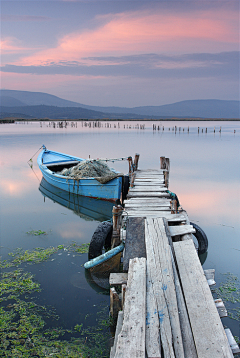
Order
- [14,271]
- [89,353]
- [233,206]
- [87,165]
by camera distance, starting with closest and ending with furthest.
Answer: [89,353] < [14,271] < [233,206] < [87,165]

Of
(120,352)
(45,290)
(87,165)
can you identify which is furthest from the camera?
(87,165)

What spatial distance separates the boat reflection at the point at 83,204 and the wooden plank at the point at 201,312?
7544 mm

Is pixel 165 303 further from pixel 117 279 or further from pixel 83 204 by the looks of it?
pixel 83 204

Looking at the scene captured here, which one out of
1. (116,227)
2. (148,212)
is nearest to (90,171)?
(148,212)

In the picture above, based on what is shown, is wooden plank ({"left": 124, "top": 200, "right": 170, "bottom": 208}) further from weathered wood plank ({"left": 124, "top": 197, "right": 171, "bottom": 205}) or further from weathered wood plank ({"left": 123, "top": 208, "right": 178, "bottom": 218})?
weathered wood plank ({"left": 123, "top": 208, "right": 178, "bottom": 218})

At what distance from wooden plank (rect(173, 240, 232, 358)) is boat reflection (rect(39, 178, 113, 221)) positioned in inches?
297

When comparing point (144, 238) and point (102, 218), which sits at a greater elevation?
point (144, 238)

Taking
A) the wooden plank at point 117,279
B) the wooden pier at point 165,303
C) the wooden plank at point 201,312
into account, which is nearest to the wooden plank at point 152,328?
the wooden pier at point 165,303

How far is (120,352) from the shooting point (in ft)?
10.3

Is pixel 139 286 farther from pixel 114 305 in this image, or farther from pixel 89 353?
pixel 89 353

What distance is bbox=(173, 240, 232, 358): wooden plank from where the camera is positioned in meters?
3.28

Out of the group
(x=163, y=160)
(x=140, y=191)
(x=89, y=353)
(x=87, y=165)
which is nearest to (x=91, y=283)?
(x=89, y=353)

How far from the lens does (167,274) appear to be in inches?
177

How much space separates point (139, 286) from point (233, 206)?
11034 millimetres
